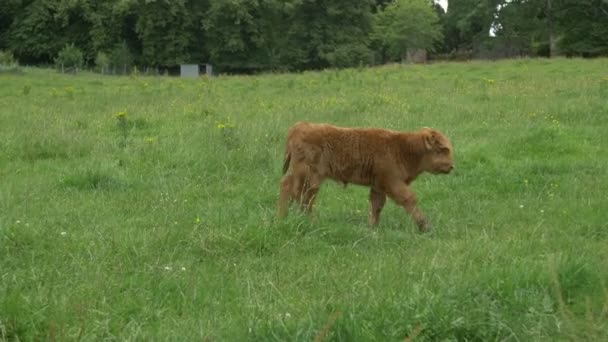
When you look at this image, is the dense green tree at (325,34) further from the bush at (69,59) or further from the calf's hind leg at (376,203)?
the calf's hind leg at (376,203)

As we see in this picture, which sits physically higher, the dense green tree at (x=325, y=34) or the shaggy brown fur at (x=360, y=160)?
the dense green tree at (x=325, y=34)

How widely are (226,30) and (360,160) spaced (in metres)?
50.5

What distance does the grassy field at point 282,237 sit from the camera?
13.0ft

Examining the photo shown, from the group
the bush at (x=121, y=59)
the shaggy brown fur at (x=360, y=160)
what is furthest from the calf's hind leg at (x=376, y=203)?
the bush at (x=121, y=59)

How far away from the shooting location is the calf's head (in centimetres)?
740

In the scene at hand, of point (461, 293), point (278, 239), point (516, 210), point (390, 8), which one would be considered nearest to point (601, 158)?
point (516, 210)

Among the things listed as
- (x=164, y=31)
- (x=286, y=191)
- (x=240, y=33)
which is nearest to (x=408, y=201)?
(x=286, y=191)

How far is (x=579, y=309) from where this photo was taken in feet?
14.5

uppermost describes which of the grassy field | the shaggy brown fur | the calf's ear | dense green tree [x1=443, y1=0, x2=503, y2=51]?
dense green tree [x1=443, y1=0, x2=503, y2=51]

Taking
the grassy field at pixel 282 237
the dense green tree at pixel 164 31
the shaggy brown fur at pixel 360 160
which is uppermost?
the dense green tree at pixel 164 31

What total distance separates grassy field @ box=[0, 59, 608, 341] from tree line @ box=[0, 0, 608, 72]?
42.0 m

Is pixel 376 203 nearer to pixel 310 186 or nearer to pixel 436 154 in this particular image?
pixel 310 186

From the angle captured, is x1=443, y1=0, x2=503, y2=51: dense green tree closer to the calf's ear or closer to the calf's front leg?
the calf's ear

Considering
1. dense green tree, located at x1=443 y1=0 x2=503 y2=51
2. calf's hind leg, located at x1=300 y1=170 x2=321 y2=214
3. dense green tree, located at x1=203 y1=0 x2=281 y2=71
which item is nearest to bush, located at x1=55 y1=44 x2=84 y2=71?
dense green tree, located at x1=203 y1=0 x2=281 y2=71
